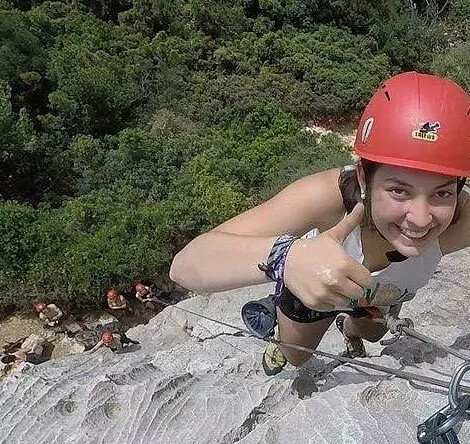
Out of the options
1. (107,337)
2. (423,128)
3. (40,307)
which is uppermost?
(423,128)

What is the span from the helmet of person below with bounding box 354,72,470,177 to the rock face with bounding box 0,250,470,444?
30.6 inches

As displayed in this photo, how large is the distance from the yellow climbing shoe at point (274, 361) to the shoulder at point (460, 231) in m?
0.84

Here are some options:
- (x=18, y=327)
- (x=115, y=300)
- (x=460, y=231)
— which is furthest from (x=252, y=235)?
(x=18, y=327)

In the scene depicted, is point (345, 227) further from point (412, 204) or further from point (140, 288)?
point (140, 288)

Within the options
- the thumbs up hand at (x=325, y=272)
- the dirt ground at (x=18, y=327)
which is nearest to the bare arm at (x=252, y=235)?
the thumbs up hand at (x=325, y=272)

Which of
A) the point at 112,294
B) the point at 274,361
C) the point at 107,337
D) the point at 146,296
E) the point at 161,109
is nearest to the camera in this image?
the point at 274,361

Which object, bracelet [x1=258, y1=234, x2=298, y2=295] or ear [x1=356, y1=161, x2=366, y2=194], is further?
ear [x1=356, y1=161, x2=366, y2=194]

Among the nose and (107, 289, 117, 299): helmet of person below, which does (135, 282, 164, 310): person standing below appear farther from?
the nose

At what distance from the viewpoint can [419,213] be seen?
1506mm

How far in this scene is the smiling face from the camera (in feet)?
5.00

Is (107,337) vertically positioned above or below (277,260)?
below

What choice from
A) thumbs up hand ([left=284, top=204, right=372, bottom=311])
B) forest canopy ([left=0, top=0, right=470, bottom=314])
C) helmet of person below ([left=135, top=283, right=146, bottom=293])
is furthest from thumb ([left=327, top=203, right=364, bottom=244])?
forest canopy ([left=0, top=0, right=470, bottom=314])

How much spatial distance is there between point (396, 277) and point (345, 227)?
0.64 metres

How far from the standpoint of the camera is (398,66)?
40.7ft
